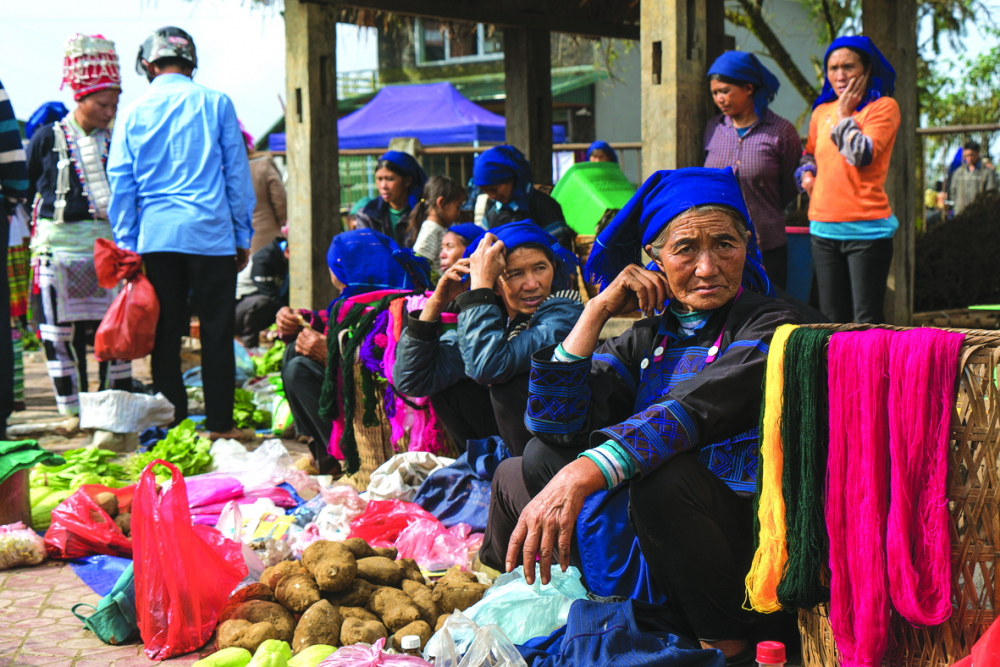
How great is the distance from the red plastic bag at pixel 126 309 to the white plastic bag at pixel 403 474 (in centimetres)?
188

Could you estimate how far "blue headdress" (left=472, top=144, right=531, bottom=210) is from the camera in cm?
550

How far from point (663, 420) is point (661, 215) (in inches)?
24.7

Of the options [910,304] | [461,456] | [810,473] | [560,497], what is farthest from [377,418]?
[910,304]

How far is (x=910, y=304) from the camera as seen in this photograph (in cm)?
527

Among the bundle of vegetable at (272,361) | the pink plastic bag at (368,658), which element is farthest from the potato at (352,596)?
the bundle of vegetable at (272,361)

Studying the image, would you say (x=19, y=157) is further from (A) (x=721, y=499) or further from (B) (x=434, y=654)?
(A) (x=721, y=499)

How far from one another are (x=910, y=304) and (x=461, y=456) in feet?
9.38

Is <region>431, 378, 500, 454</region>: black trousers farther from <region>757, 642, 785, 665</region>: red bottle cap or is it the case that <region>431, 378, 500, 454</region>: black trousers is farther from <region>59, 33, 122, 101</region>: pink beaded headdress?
<region>59, 33, 122, 101</region>: pink beaded headdress

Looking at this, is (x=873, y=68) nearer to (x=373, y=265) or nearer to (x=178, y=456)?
(x=373, y=265)

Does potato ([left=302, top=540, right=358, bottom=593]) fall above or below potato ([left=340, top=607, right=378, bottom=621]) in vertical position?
above

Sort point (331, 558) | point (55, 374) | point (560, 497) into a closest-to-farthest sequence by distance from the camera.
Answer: point (560, 497), point (331, 558), point (55, 374)

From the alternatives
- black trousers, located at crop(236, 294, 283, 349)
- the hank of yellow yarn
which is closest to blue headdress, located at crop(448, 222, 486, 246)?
the hank of yellow yarn

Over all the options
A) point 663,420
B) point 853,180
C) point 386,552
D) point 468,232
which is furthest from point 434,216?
point 663,420

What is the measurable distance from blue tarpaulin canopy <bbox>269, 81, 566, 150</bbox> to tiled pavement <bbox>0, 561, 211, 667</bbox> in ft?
40.0
